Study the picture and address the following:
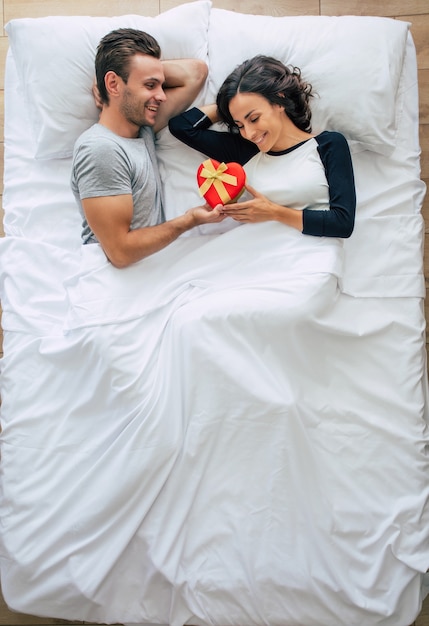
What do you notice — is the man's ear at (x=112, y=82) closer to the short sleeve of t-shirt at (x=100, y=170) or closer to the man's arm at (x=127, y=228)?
the short sleeve of t-shirt at (x=100, y=170)

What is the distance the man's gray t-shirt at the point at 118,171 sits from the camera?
5.43 ft

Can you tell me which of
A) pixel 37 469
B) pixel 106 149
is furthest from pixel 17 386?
pixel 106 149

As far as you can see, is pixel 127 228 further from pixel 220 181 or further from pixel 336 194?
pixel 336 194

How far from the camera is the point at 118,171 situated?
1.67 meters

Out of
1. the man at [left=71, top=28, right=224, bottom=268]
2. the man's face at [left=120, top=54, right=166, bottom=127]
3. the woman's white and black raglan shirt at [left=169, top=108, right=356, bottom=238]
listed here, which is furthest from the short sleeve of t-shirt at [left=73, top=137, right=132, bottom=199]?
the woman's white and black raglan shirt at [left=169, top=108, right=356, bottom=238]

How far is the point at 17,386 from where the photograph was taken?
1.72m

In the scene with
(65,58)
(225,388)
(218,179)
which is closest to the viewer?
(225,388)

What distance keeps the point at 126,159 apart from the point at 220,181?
262mm

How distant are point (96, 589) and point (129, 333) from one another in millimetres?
628

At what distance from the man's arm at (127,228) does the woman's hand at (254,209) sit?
0.12 feet

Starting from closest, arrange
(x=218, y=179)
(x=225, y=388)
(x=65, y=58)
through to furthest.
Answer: (x=225, y=388), (x=218, y=179), (x=65, y=58)

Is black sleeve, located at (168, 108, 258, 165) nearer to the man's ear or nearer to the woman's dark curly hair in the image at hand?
the woman's dark curly hair

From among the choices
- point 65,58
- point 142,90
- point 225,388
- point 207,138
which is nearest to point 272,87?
point 207,138

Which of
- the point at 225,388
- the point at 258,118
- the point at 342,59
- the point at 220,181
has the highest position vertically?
the point at 342,59
